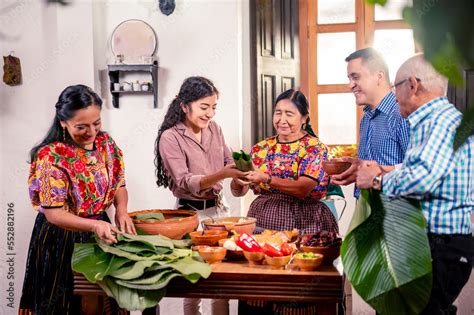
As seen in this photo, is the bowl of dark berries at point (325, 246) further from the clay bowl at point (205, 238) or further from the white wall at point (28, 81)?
the white wall at point (28, 81)

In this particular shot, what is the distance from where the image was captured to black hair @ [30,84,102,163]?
99.5 inches

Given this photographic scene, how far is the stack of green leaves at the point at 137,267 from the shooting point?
1960 millimetres

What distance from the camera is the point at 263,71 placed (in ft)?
14.1

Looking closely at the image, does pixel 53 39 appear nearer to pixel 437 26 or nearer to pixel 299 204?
pixel 299 204

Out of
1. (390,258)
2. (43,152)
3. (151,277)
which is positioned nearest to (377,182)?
(390,258)

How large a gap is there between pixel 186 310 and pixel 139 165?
4.46 ft

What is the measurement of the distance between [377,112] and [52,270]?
6.22 feet

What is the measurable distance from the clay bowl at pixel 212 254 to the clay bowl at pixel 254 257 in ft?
0.32

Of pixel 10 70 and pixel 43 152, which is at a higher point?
pixel 10 70

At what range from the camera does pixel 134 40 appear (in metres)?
4.16

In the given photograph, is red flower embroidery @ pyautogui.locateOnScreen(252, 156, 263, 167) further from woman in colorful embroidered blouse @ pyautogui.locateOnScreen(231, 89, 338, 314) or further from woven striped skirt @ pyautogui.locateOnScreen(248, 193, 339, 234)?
woven striped skirt @ pyautogui.locateOnScreen(248, 193, 339, 234)

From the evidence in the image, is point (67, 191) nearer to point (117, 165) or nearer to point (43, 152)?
point (43, 152)

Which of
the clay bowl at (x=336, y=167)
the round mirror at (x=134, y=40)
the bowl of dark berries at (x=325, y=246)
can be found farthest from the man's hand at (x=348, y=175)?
the round mirror at (x=134, y=40)

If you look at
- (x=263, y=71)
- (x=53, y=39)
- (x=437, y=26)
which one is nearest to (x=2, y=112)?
(x=53, y=39)
